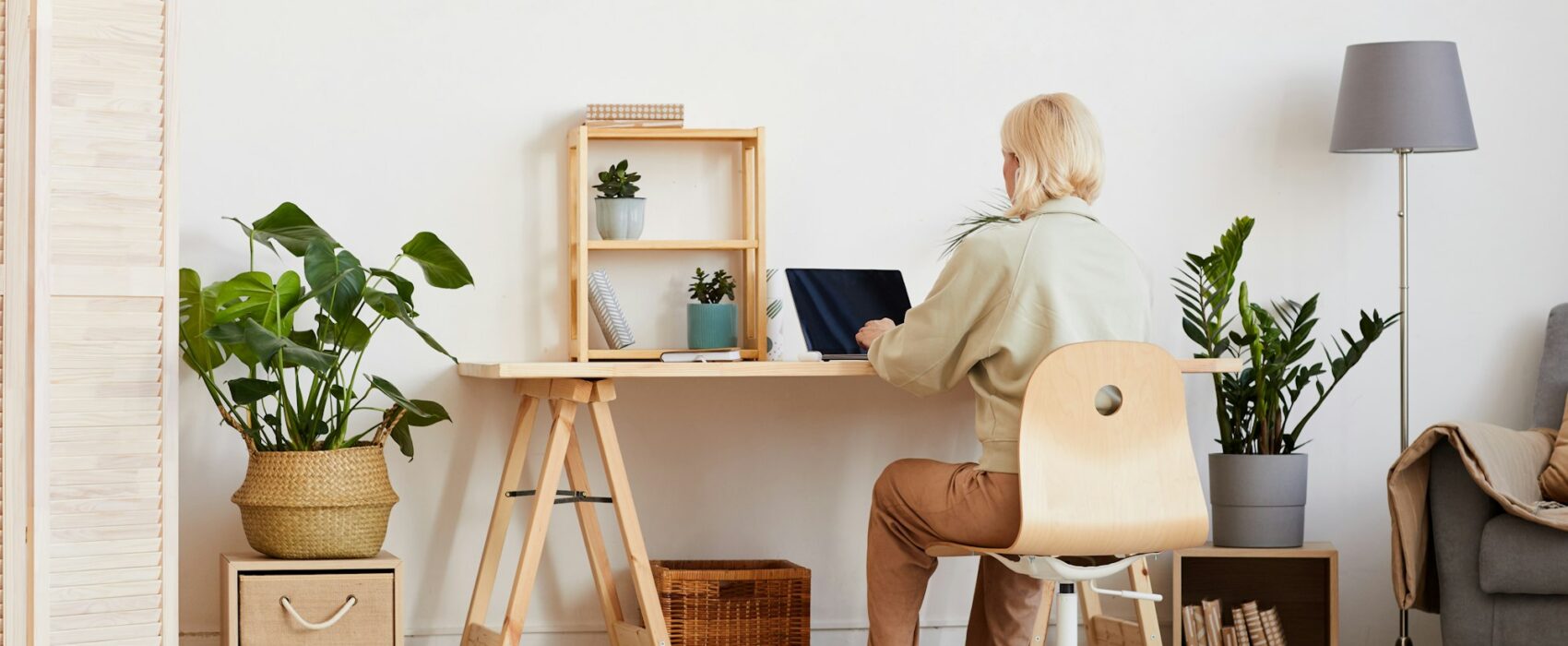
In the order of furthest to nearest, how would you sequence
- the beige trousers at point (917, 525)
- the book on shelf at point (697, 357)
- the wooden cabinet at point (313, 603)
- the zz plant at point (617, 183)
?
the zz plant at point (617, 183) → the book on shelf at point (697, 357) → the wooden cabinet at point (313, 603) → the beige trousers at point (917, 525)

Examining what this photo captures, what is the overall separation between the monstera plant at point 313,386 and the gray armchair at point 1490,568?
1.99 m

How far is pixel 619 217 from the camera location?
3223 mm

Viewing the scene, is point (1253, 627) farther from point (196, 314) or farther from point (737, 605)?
point (196, 314)

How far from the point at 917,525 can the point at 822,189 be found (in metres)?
1.08

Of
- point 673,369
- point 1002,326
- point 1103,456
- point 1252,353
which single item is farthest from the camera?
point 1252,353

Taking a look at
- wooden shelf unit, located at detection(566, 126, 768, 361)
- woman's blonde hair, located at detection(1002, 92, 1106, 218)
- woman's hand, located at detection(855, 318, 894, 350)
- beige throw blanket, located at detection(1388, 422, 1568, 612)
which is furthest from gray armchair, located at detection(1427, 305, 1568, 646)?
wooden shelf unit, located at detection(566, 126, 768, 361)

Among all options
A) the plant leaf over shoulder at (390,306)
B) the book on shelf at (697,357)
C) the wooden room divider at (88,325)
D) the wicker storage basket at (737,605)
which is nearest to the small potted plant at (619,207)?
the book on shelf at (697,357)

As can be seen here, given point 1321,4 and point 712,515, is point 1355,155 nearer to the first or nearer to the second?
point 1321,4

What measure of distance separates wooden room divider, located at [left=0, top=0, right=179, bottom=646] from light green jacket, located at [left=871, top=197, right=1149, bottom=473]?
1.28 meters

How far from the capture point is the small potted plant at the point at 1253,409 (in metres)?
3.24

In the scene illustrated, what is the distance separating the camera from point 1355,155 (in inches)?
144

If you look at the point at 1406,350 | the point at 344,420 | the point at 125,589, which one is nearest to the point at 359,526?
the point at 344,420

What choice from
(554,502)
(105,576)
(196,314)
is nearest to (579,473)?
(554,502)

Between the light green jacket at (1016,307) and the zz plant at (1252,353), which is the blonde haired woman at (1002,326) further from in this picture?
the zz plant at (1252,353)
